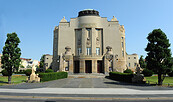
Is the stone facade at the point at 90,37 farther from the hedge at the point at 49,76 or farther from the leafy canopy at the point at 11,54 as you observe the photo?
the leafy canopy at the point at 11,54

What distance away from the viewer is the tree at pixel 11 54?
2146cm

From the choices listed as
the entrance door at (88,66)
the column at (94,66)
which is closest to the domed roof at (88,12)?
the entrance door at (88,66)

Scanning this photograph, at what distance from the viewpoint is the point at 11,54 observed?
21906 mm

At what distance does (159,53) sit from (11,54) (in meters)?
23.7

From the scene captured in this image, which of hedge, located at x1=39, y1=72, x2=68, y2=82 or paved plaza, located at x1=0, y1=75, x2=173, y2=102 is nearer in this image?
paved plaza, located at x1=0, y1=75, x2=173, y2=102

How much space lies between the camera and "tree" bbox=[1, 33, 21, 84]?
21.5 m

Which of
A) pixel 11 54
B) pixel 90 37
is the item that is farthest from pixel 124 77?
pixel 90 37

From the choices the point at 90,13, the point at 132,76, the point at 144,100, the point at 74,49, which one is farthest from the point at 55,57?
the point at 144,100

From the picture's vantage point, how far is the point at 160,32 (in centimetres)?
1970

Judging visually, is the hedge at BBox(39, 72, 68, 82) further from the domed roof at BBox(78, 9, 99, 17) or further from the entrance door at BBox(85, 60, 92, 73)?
the domed roof at BBox(78, 9, 99, 17)

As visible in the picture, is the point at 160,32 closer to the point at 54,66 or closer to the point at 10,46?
the point at 10,46

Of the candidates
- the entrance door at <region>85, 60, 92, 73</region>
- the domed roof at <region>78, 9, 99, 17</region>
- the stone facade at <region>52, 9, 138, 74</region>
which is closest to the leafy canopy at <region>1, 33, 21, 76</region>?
the entrance door at <region>85, 60, 92, 73</region>

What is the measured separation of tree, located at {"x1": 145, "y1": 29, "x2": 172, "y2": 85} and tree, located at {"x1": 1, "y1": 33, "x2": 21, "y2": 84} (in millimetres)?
21585

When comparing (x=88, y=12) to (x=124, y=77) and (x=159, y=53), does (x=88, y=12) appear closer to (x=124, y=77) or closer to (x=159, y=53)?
(x=124, y=77)
